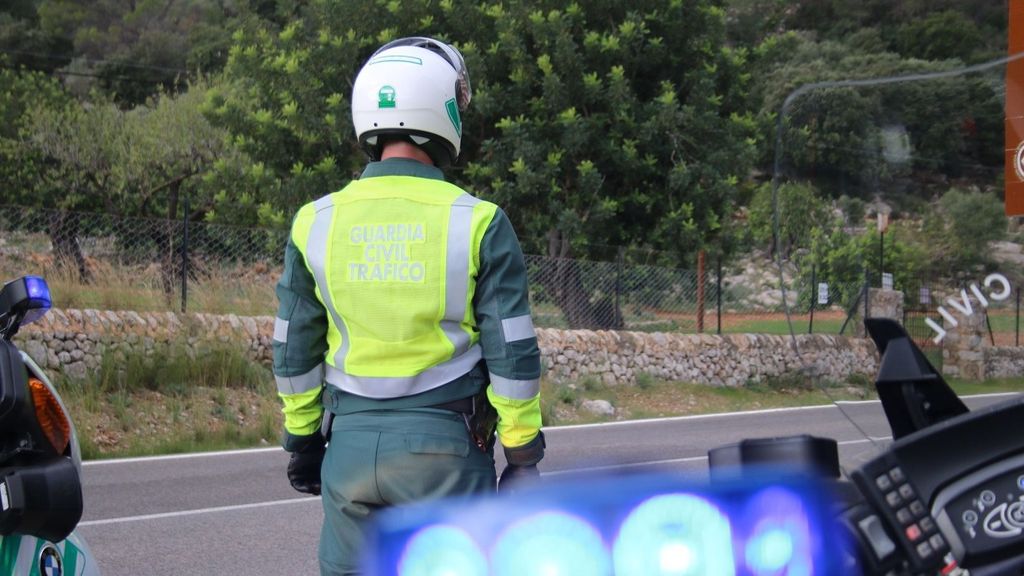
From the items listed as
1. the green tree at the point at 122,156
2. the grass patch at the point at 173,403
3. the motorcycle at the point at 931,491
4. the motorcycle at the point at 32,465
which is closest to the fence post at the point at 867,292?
the motorcycle at the point at 931,491

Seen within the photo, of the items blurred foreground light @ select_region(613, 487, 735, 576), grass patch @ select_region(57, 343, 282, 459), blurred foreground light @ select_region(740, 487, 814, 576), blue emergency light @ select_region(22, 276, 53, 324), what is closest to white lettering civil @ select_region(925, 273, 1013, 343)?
blurred foreground light @ select_region(740, 487, 814, 576)

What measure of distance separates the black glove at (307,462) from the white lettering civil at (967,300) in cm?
191

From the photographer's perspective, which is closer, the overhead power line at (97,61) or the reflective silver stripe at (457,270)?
the reflective silver stripe at (457,270)

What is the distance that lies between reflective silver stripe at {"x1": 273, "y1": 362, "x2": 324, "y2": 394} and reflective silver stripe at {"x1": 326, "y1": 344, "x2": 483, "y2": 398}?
110 mm

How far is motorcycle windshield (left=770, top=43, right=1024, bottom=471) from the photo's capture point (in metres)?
1.55

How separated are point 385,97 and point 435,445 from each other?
963 mm

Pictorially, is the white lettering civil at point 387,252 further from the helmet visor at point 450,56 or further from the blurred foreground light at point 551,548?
the blurred foreground light at point 551,548

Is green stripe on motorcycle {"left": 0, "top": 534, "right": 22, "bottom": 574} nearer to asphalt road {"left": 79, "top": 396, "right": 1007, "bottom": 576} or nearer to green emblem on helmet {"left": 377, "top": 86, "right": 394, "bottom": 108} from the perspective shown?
green emblem on helmet {"left": 377, "top": 86, "right": 394, "bottom": 108}

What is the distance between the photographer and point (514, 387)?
9.40 ft

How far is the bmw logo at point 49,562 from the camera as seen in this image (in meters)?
2.85

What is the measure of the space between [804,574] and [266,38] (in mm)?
21588

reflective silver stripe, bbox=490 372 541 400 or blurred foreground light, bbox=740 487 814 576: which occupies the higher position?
blurred foreground light, bbox=740 487 814 576

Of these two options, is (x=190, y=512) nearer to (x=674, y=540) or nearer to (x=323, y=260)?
(x=323, y=260)

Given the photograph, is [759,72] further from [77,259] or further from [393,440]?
[77,259]
